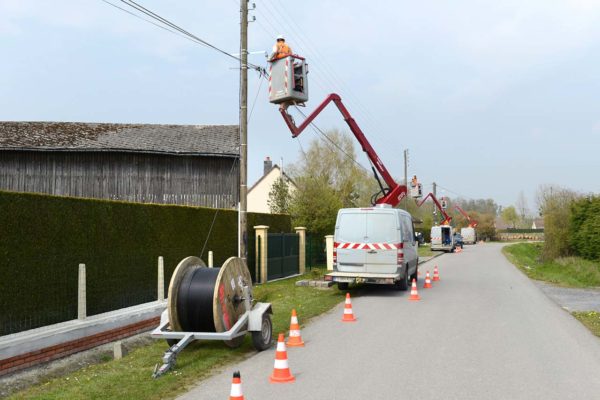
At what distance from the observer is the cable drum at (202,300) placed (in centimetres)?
732

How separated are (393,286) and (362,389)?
11.6m

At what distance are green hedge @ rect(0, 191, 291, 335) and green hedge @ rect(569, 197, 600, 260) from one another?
77.3ft

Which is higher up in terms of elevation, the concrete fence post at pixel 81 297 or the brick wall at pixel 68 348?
the concrete fence post at pixel 81 297

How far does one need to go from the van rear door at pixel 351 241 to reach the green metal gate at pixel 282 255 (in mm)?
4067

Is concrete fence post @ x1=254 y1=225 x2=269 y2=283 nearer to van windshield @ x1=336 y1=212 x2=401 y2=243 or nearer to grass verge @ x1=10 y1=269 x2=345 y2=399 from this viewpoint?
van windshield @ x1=336 y1=212 x2=401 y2=243

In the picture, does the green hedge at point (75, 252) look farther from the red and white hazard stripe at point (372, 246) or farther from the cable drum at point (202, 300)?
the red and white hazard stripe at point (372, 246)

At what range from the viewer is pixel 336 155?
5034 centimetres

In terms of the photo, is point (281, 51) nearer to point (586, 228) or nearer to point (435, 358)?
point (435, 358)

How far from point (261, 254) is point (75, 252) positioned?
→ 9.64 metres

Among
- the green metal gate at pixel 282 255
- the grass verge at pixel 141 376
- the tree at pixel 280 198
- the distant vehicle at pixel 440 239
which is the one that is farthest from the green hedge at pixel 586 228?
the grass verge at pixel 141 376

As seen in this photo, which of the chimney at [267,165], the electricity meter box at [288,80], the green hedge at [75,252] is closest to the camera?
the green hedge at [75,252]

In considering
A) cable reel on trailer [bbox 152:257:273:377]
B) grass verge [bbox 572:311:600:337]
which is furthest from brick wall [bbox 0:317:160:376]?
grass verge [bbox 572:311:600:337]

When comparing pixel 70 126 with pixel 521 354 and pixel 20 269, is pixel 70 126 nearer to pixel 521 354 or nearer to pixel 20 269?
pixel 20 269

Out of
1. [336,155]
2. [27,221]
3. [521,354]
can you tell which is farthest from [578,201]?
[27,221]
